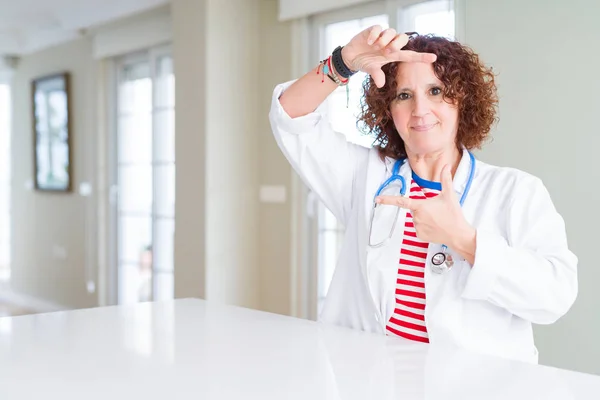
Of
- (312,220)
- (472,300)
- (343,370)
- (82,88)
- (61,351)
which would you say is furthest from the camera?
(82,88)

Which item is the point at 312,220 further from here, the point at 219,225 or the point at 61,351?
the point at 61,351

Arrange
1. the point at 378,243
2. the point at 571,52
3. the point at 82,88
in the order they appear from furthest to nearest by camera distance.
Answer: the point at 82,88
the point at 571,52
the point at 378,243

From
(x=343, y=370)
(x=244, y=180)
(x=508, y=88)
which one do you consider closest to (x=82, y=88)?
(x=244, y=180)

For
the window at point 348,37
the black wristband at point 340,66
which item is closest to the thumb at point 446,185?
the black wristband at point 340,66

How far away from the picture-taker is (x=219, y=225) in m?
4.00

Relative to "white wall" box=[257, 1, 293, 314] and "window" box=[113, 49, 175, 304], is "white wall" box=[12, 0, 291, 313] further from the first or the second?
"window" box=[113, 49, 175, 304]

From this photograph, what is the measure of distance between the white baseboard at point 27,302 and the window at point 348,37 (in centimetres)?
296

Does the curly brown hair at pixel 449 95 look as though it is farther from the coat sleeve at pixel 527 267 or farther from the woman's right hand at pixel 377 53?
the coat sleeve at pixel 527 267

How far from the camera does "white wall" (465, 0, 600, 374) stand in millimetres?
2600

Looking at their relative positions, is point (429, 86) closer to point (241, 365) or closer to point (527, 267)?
point (527, 267)

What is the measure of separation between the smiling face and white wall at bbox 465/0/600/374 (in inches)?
51.4

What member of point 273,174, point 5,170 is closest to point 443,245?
point 273,174

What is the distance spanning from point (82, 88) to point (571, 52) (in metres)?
4.16

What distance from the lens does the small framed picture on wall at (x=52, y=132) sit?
18.7 feet
